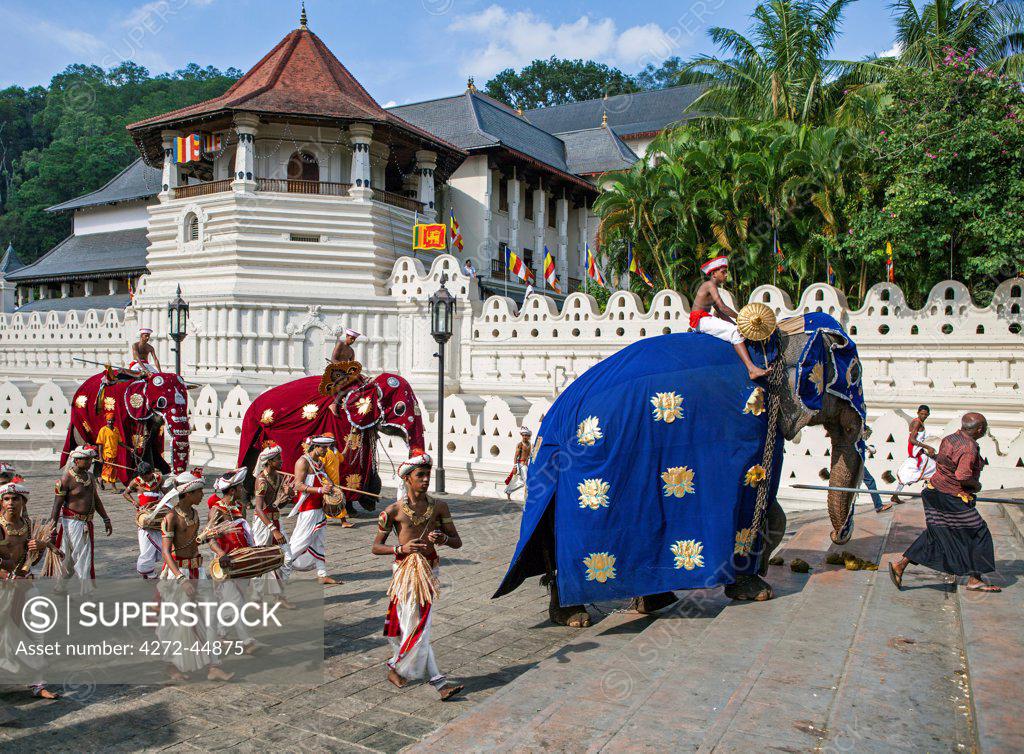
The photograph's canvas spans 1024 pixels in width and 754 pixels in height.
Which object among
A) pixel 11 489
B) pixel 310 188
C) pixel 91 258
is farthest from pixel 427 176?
pixel 11 489

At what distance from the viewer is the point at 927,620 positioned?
223 inches

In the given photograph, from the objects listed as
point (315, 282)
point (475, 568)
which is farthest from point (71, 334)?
point (475, 568)

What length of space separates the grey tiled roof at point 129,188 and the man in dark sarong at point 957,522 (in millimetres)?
37686

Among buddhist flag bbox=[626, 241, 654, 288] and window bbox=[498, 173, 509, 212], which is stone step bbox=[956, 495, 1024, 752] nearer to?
buddhist flag bbox=[626, 241, 654, 288]

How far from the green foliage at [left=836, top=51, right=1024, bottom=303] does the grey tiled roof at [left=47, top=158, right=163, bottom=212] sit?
3267 centimetres

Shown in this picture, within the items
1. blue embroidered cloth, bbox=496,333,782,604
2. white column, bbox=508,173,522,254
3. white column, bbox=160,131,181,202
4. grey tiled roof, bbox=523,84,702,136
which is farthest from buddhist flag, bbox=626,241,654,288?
grey tiled roof, bbox=523,84,702,136

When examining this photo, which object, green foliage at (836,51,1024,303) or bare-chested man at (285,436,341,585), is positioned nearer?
bare-chested man at (285,436,341,585)

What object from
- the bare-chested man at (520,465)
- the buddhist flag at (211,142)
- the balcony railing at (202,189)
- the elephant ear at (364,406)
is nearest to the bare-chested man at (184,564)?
the elephant ear at (364,406)

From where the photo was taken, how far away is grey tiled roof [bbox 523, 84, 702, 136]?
4400 cm

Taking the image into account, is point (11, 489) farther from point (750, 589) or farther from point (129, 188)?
point (129, 188)

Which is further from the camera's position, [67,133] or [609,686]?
[67,133]

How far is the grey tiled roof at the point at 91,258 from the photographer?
36719 mm

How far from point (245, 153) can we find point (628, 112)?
27.6 meters

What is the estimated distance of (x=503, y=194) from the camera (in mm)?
34719
